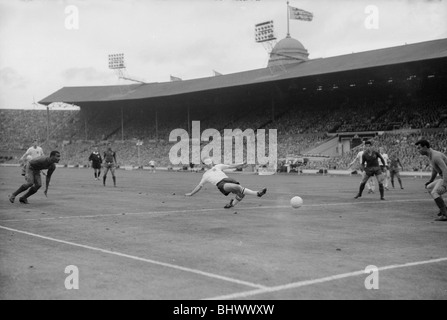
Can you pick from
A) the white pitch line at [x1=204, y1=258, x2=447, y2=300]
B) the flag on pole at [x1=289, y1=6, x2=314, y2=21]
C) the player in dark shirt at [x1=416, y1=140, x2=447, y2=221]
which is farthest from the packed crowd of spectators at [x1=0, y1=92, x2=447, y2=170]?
the white pitch line at [x1=204, y1=258, x2=447, y2=300]

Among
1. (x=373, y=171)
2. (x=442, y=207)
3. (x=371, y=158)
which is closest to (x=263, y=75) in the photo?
(x=371, y=158)

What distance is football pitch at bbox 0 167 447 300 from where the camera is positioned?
6195mm

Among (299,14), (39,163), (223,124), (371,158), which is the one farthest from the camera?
(299,14)

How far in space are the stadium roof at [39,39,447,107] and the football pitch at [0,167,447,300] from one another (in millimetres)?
33285

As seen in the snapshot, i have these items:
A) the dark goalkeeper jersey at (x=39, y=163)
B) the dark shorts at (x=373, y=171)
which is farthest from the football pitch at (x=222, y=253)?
the dark shorts at (x=373, y=171)

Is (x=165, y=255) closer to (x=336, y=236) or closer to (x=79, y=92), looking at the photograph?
Answer: (x=336, y=236)

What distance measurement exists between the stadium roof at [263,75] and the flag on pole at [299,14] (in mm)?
8720

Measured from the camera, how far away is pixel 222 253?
849 centimetres

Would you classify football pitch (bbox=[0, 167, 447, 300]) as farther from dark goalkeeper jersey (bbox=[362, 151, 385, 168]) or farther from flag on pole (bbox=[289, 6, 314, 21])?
flag on pole (bbox=[289, 6, 314, 21])

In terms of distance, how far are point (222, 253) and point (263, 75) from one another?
52989 mm

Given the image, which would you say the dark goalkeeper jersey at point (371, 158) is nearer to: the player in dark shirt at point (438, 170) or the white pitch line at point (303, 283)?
the player in dark shirt at point (438, 170)

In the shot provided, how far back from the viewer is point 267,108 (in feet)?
213

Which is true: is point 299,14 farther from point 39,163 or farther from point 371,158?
point 39,163

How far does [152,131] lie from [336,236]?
215ft
